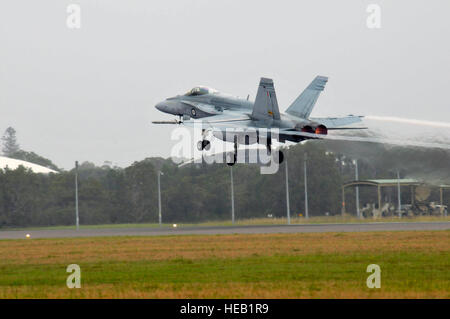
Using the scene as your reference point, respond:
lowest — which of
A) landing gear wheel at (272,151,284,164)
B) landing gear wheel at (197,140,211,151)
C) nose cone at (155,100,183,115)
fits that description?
landing gear wheel at (272,151,284,164)

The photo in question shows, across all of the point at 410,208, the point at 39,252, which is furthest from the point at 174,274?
the point at 410,208

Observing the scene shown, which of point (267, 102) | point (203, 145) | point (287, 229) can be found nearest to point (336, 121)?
point (267, 102)

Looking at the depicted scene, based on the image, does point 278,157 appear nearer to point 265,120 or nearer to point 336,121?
point 265,120

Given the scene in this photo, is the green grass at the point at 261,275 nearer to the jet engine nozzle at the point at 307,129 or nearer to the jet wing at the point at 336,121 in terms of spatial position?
the jet engine nozzle at the point at 307,129

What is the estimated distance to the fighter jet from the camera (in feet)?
123

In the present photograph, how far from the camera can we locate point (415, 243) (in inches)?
1515

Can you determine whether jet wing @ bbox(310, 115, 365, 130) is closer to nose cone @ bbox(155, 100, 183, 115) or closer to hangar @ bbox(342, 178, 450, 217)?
nose cone @ bbox(155, 100, 183, 115)

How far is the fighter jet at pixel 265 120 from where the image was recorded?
37562mm

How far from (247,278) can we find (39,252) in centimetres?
1801

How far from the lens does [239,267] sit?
29.6 metres

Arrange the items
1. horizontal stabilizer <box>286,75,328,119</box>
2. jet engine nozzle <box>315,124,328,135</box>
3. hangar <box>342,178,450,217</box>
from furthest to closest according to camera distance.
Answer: hangar <box>342,178,450,217</box>, horizontal stabilizer <box>286,75,328,119</box>, jet engine nozzle <box>315,124,328,135</box>

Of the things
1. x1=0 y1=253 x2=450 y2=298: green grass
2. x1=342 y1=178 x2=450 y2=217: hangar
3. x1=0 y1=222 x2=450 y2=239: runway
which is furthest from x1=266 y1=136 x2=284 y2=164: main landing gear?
x1=342 y1=178 x2=450 y2=217: hangar

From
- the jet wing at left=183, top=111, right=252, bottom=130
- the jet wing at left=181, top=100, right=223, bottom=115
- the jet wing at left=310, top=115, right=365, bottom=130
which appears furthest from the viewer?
the jet wing at left=181, top=100, right=223, bottom=115
